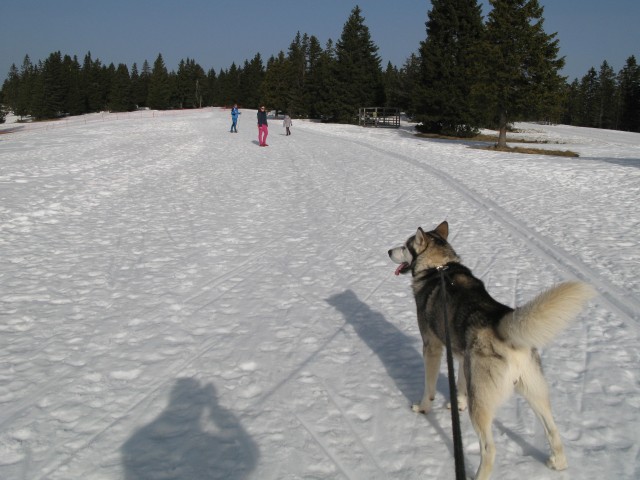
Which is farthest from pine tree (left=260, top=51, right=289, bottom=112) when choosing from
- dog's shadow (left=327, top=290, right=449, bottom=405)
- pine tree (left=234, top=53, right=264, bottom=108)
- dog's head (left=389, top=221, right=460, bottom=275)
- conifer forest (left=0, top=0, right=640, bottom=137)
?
dog's head (left=389, top=221, right=460, bottom=275)

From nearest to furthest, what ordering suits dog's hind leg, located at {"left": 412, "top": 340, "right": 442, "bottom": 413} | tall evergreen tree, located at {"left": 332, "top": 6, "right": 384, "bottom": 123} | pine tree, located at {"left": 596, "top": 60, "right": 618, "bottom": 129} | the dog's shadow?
dog's hind leg, located at {"left": 412, "top": 340, "right": 442, "bottom": 413}, the dog's shadow, tall evergreen tree, located at {"left": 332, "top": 6, "right": 384, "bottom": 123}, pine tree, located at {"left": 596, "top": 60, "right": 618, "bottom": 129}

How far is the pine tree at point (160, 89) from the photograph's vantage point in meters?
115

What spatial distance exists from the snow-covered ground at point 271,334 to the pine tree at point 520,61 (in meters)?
16.2

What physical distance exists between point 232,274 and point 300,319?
1958 millimetres

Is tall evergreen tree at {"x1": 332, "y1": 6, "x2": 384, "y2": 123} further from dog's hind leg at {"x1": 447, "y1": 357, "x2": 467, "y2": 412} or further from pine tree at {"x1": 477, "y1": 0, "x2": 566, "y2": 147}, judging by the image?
dog's hind leg at {"x1": 447, "y1": 357, "x2": 467, "y2": 412}

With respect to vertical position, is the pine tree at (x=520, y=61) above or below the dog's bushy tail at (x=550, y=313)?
above

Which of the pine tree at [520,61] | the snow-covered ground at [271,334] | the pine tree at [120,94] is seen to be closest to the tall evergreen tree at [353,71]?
the pine tree at [520,61]

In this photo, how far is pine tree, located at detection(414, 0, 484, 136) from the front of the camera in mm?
37594

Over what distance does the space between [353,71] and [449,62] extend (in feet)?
65.5

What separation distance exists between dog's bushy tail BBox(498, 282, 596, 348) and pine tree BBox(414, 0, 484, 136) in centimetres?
3752

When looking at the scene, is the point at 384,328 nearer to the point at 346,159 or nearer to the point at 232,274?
the point at 232,274

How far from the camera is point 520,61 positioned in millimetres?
26703

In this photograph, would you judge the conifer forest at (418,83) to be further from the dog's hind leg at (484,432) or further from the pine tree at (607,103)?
the dog's hind leg at (484,432)

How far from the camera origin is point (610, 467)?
319 centimetres
